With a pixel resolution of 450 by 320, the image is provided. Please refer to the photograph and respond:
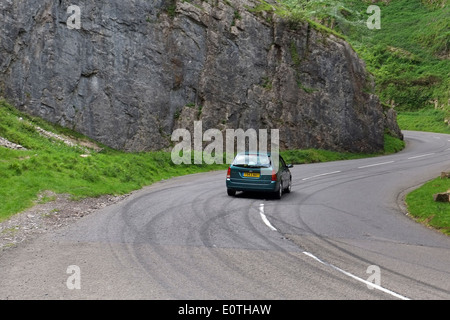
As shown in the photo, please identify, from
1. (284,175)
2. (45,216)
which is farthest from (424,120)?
(45,216)

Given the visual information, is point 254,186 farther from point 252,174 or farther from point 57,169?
point 57,169

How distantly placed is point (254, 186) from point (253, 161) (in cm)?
106

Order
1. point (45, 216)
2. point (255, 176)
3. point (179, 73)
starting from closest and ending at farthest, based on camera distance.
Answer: point (45, 216), point (255, 176), point (179, 73)

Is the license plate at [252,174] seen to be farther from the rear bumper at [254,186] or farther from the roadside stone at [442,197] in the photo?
the roadside stone at [442,197]

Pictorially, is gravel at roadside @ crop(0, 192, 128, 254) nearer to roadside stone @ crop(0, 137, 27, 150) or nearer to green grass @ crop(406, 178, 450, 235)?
roadside stone @ crop(0, 137, 27, 150)

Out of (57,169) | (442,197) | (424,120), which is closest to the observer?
(442,197)

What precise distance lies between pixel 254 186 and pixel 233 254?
27.8ft

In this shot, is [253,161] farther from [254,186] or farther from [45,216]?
[45,216]

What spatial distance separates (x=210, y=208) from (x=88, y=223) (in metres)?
4.24

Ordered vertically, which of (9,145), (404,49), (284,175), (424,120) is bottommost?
(284,175)

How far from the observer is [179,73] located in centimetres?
3394

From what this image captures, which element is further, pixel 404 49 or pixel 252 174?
pixel 404 49

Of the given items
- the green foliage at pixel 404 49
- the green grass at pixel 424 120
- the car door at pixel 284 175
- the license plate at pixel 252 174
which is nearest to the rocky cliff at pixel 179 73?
the green foliage at pixel 404 49

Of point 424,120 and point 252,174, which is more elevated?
point 424,120
